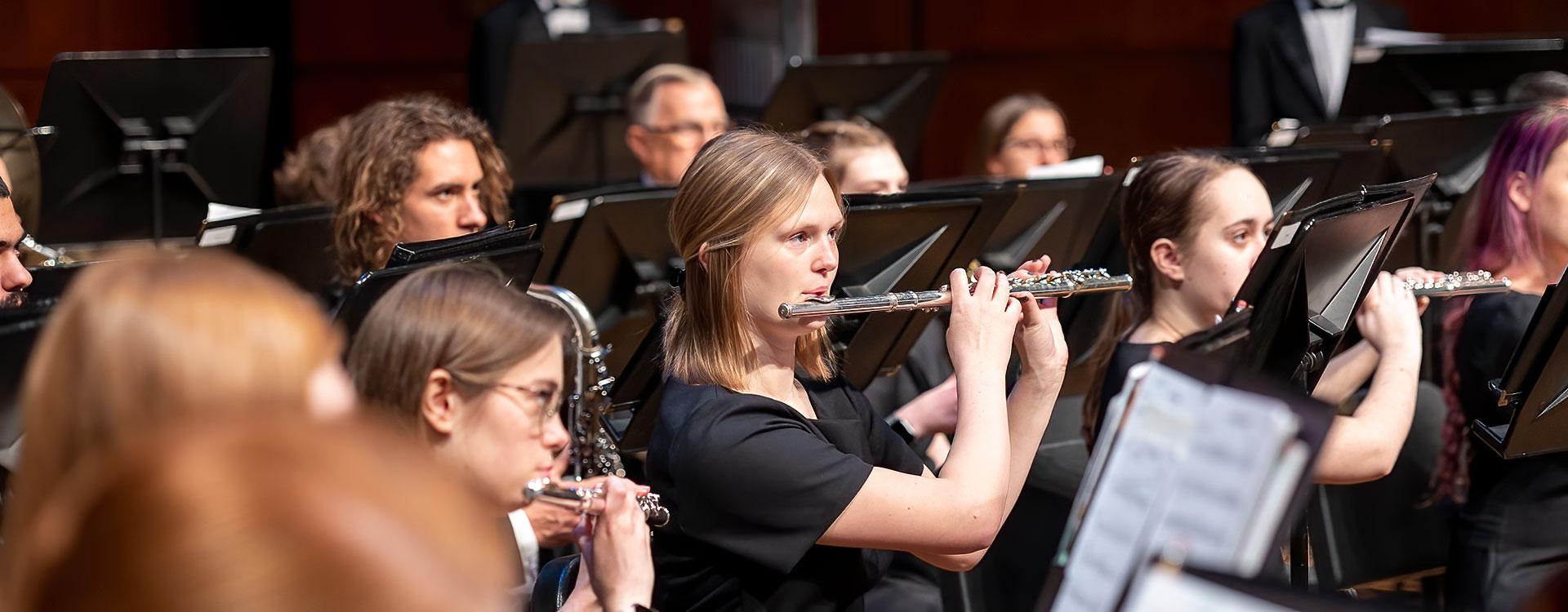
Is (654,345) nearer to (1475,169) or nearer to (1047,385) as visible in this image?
(1047,385)

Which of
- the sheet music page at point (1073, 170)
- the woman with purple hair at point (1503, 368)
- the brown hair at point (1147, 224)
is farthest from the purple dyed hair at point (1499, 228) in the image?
the sheet music page at point (1073, 170)

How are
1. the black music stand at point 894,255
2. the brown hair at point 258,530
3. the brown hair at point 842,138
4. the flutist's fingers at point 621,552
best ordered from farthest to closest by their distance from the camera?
the brown hair at point 842,138
the black music stand at point 894,255
the flutist's fingers at point 621,552
the brown hair at point 258,530

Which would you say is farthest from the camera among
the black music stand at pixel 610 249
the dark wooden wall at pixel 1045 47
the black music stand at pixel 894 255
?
the dark wooden wall at pixel 1045 47

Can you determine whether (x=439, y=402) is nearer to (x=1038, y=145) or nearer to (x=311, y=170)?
(x=311, y=170)

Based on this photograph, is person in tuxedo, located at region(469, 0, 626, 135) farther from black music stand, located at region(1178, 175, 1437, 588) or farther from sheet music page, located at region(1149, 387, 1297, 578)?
sheet music page, located at region(1149, 387, 1297, 578)

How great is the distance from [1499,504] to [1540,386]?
429 mm

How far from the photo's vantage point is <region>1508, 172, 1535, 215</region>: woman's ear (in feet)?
10.0

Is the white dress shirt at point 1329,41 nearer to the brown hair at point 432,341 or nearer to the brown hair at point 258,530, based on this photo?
the brown hair at point 432,341

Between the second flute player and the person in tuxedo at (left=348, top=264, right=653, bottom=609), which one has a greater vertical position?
the person in tuxedo at (left=348, top=264, right=653, bottom=609)

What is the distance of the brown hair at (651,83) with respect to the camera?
15.3 ft

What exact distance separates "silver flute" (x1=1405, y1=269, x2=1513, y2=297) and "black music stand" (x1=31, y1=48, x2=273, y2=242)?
9.99 feet

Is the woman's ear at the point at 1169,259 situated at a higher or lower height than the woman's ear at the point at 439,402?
lower

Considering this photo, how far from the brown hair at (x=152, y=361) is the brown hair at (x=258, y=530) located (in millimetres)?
64

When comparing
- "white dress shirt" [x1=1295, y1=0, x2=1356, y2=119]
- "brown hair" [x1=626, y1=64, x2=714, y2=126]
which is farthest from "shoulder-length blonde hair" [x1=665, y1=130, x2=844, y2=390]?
"white dress shirt" [x1=1295, y1=0, x2=1356, y2=119]
